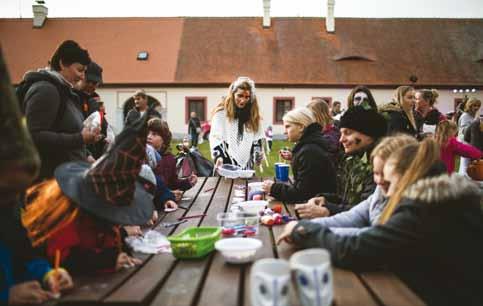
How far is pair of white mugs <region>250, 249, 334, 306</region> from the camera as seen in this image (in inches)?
63.7

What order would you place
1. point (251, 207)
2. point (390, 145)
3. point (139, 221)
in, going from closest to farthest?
point (139, 221) < point (390, 145) < point (251, 207)

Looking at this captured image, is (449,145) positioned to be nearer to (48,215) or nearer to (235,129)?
(235,129)

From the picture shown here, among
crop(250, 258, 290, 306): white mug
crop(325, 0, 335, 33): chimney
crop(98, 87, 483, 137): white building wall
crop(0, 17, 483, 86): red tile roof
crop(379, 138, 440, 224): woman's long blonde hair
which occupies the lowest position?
crop(250, 258, 290, 306): white mug

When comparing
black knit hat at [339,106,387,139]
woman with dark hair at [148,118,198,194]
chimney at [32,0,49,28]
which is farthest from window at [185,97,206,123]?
black knit hat at [339,106,387,139]

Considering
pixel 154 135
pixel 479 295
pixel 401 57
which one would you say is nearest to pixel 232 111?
pixel 154 135

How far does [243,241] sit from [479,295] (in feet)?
3.43

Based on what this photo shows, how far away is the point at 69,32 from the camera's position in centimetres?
2723

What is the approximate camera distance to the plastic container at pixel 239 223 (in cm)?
281

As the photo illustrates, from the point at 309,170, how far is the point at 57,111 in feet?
5.95

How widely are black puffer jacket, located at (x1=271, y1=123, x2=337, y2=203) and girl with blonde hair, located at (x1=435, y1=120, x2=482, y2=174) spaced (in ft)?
7.50

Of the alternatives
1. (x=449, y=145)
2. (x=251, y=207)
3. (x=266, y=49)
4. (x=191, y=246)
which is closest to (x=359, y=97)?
(x=449, y=145)

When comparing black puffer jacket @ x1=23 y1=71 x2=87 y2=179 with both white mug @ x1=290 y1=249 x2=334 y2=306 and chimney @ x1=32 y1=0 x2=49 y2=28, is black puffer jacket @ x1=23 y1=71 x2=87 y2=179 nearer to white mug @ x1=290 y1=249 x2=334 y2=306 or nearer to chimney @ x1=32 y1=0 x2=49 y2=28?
white mug @ x1=290 y1=249 x2=334 y2=306

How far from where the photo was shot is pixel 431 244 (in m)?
2.10

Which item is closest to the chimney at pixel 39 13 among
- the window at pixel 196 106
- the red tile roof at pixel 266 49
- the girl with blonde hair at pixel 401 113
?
the red tile roof at pixel 266 49
